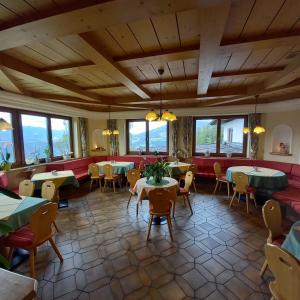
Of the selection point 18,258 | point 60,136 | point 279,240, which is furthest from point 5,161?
point 279,240

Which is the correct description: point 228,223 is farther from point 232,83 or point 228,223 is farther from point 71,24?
point 71,24

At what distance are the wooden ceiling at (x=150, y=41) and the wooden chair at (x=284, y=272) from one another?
5.77ft

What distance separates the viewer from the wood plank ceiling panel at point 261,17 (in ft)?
4.73

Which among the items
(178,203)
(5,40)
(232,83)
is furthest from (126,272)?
(232,83)

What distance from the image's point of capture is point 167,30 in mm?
1818

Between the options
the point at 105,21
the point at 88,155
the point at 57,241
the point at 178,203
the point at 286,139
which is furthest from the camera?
the point at 88,155

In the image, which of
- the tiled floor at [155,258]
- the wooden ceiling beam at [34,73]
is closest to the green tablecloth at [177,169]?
the tiled floor at [155,258]

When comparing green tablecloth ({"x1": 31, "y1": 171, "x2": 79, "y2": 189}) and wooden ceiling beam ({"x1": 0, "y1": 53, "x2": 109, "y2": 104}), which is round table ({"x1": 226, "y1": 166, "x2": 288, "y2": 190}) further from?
wooden ceiling beam ({"x1": 0, "y1": 53, "x2": 109, "y2": 104})

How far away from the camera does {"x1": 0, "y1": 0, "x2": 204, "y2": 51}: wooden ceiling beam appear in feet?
4.19

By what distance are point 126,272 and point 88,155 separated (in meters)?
5.00

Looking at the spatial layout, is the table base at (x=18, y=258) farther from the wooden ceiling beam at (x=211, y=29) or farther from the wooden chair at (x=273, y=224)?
the wooden ceiling beam at (x=211, y=29)

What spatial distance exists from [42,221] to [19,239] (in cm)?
33

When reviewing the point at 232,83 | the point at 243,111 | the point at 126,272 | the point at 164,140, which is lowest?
the point at 126,272

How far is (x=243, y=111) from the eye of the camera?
5520 millimetres
